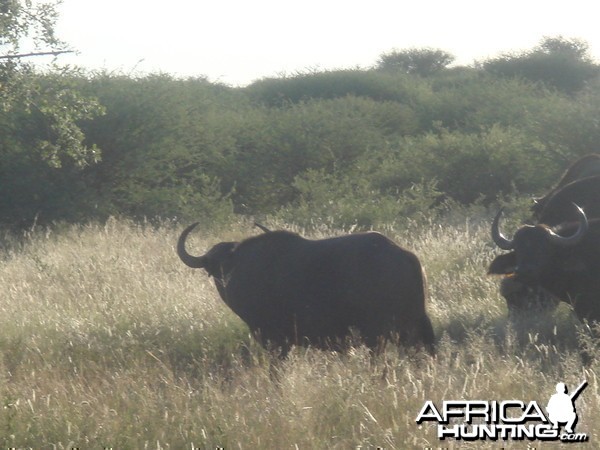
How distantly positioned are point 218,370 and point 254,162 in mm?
13210

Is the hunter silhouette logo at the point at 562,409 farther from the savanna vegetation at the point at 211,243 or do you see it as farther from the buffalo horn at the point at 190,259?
the buffalo horn at the point at 190,259

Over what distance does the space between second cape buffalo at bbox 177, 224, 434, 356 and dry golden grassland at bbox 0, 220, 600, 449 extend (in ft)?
0.62

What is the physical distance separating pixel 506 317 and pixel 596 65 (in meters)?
39.6

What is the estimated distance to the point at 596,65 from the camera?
148 feet

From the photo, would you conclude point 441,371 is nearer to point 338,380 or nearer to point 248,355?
point 338,380

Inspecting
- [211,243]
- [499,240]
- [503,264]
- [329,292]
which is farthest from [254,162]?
[329,292]

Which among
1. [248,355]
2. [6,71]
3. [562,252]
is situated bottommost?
[248,355]

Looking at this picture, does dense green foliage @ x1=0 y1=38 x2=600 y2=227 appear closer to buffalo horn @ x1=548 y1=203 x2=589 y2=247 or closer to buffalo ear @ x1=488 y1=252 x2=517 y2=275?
buffalo ear @ x1=488 y1=252 x2=517 y2=275

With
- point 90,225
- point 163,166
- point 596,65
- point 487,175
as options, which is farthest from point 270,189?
point 596,65

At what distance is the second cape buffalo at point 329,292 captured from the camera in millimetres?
6609

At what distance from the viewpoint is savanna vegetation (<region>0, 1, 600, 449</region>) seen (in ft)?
17.3

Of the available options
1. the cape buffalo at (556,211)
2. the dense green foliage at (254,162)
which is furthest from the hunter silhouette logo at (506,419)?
the dense green foliage at (254,162)

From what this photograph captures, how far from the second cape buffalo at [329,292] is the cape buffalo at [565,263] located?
4.71ft

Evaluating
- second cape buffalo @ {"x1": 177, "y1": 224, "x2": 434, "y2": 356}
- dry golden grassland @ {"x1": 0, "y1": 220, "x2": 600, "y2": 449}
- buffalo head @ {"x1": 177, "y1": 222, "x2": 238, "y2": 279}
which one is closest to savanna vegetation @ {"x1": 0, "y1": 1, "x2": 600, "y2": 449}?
dry golden grassland @ {"x1": 0, "y1": 220, "x2": 600, "y2": 449}
